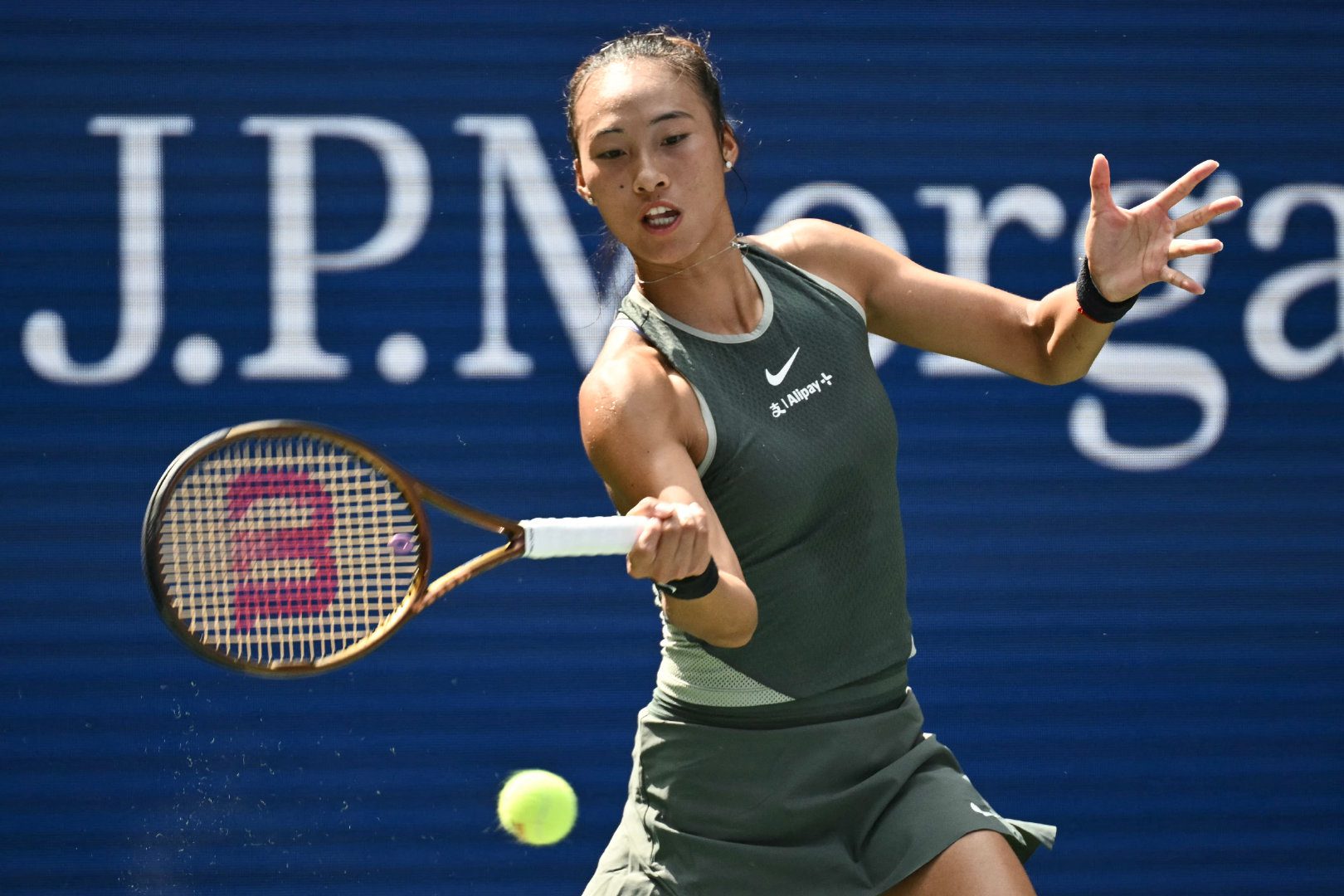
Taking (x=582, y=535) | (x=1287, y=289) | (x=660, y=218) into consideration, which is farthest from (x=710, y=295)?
(x=1287, y=289)

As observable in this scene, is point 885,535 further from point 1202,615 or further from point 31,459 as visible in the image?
point 31,459

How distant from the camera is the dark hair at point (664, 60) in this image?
266cm

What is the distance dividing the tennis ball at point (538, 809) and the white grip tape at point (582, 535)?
2079mm

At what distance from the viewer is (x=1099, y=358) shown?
4789 millimetres

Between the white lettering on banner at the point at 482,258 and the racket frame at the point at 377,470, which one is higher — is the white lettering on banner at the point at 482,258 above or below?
above

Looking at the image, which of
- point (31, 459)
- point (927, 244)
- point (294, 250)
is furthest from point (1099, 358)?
point (31, 459)

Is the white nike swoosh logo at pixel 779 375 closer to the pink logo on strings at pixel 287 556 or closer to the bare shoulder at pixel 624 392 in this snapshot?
the bare shoulder at pixel 624 392

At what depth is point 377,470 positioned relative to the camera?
8.50ft

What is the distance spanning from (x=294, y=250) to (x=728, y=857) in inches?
105

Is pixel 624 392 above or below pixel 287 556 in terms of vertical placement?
above

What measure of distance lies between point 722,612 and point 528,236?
257cm

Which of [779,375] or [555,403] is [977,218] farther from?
[779,375]

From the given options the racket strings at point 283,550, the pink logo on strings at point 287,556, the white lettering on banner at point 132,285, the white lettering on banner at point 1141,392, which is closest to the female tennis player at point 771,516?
the racket strings at point 283,550

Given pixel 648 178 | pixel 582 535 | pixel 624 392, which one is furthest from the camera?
pixel 648 178
